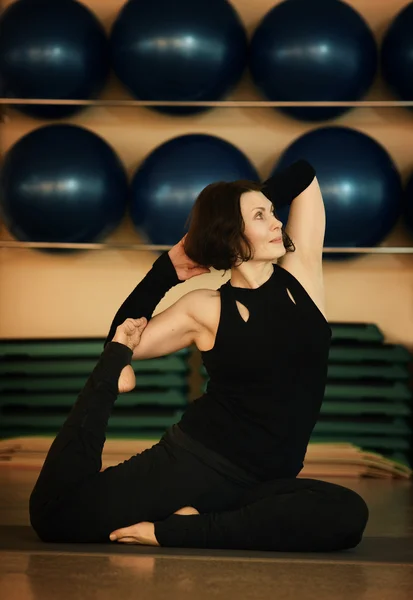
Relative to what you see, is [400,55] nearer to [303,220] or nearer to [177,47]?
[177,47]

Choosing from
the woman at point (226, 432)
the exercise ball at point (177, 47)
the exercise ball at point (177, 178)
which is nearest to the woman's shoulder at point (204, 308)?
the woman at point (226, 432)

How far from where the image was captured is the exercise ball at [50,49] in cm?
347

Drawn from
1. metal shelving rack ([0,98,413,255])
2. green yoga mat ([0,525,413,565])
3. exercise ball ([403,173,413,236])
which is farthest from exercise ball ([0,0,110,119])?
green yoga mat ([0,525,413,565])

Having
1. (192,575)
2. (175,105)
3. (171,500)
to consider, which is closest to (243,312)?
(171,500)

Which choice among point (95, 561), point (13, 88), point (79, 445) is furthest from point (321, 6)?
point (95, 561)

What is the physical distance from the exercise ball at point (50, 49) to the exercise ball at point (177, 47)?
0.37ft

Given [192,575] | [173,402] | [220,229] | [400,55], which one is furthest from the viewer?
[173,402]

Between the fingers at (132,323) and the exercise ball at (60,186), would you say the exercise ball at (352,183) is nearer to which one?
the exercise ball at (60,186)

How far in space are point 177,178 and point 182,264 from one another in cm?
130

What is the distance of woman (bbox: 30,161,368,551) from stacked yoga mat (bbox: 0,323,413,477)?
1.47 meters

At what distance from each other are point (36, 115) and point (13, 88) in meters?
0.25

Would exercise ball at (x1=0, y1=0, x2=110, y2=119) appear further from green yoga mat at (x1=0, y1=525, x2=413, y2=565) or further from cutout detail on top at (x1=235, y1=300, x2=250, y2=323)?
green yoga mat at (x1=0, y1=525, x2=413, y2=565)

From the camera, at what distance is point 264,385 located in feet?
6.73

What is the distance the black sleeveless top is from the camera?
204cm
